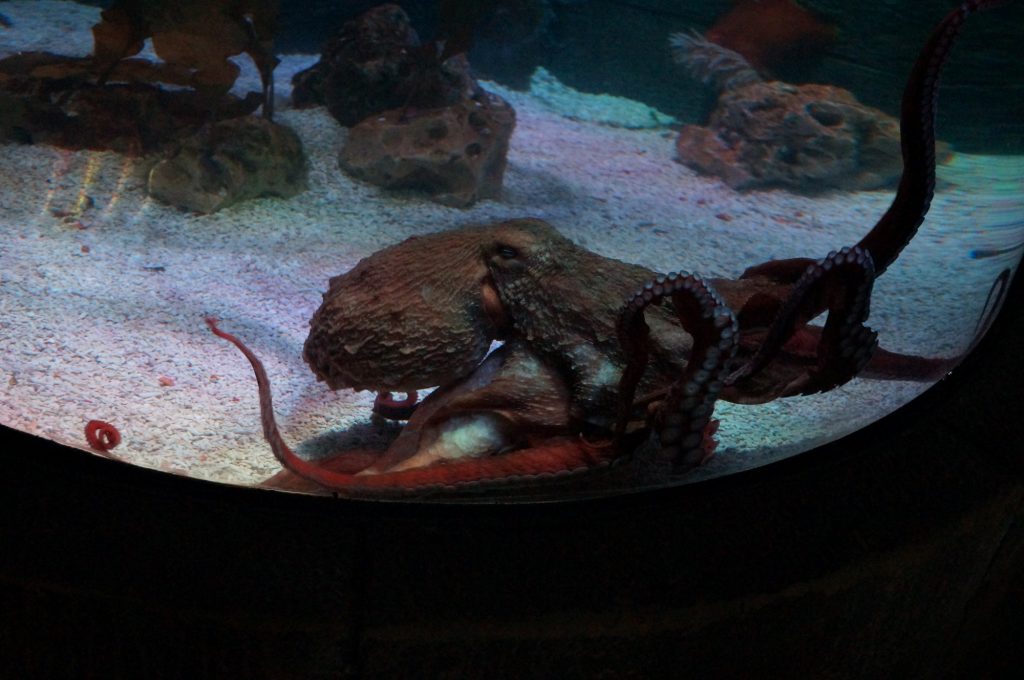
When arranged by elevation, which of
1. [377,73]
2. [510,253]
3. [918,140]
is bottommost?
[510,253]

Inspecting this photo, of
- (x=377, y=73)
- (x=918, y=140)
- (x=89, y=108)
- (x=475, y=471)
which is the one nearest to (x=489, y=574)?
(x=475, y=471)

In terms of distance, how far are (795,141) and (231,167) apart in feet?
6.55

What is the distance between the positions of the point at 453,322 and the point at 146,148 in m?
1.30

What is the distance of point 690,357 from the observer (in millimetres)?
929

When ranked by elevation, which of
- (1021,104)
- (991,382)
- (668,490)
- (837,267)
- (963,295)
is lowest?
(668,490)

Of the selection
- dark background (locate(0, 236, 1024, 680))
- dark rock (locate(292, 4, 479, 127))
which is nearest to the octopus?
dark background (locate(0, 236, 1024, 680))

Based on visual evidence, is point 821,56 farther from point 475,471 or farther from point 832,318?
point 475,471

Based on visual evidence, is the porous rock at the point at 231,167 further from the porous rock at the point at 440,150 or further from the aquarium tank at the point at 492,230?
the porous rock at the point at 440,150

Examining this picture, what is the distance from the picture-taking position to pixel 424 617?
0.98m


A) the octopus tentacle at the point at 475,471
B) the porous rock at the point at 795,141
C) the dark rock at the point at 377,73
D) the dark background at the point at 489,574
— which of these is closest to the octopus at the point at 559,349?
the octopus tentacle at the point at 475,471

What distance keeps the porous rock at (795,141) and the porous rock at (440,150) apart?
2.04 feet

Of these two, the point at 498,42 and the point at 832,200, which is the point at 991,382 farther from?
the point at 498,42

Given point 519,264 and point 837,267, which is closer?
point 837,267

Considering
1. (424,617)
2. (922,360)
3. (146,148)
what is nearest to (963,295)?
(922,360)
